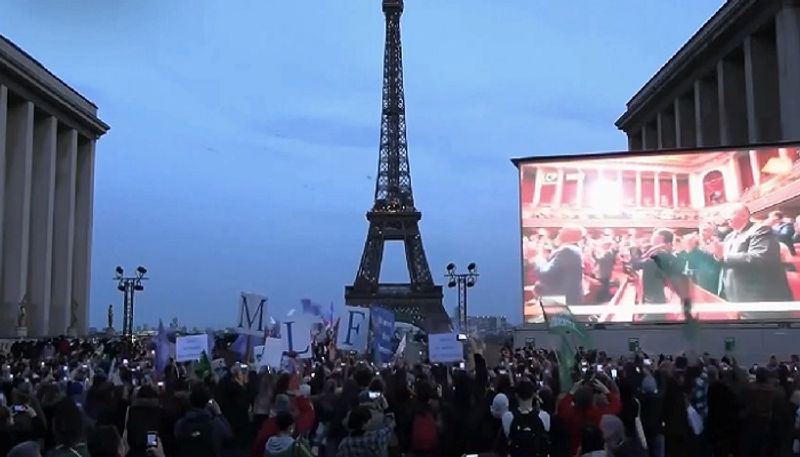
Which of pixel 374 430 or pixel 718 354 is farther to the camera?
pixel 718 354

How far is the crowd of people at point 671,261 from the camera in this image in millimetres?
33281

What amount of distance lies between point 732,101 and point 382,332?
111ft

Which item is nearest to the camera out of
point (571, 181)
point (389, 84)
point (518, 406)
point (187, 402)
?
point (518, 406)

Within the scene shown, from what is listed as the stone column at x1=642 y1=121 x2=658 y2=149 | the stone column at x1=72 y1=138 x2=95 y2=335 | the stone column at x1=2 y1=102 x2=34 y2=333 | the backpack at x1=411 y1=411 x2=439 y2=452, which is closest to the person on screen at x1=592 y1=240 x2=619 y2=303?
the backpack at x1=411 y1=411 x2=439 y2=452

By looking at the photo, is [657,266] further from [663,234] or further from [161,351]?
[161,351]

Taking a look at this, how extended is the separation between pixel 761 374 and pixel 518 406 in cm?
406

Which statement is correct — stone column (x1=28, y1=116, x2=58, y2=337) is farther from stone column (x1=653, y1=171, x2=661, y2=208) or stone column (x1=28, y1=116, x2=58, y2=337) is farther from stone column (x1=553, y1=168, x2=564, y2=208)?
stone column (x1=653, y1=171, x2=661, y2=208)

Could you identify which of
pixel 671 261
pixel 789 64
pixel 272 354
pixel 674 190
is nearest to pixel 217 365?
pixel 272 354

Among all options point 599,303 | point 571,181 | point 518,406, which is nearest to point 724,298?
point 599,303

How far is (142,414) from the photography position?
8.98m

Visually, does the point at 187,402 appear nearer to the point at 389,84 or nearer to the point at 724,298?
the point at 724,298

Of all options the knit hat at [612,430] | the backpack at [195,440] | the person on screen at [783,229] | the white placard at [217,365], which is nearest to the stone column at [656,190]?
the person on screen at [783,229]

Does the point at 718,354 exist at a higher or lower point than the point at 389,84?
lower

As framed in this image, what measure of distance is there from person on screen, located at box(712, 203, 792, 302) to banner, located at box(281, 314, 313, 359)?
2189cm
